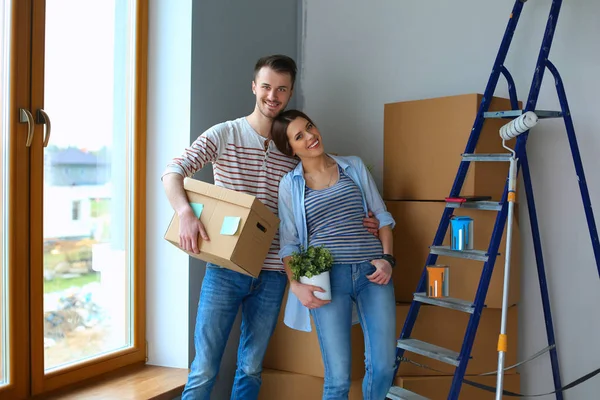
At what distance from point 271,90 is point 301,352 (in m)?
1.13

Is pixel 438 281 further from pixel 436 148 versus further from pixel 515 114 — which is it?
pixel 515 114

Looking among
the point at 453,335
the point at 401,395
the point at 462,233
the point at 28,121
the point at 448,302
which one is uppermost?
the point at 28,121

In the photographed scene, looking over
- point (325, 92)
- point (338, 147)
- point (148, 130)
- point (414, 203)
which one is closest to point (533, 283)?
point (414, 203)

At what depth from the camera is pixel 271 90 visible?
217 centimetres

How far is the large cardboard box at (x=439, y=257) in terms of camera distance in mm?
2252

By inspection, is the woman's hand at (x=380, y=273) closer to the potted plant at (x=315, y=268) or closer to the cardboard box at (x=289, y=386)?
the potted plant at (x=315, y=268)

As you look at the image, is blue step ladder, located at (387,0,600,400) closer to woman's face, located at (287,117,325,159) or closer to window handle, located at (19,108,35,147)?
woman's face, located at (287,117,325,159)

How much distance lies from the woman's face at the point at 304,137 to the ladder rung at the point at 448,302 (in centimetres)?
67

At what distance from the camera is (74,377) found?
2.27 meters

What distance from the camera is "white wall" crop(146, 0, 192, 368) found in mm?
2496

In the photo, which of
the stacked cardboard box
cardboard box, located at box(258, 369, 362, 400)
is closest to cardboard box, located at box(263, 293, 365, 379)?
cardboard box, located at box(258, 369, 362, 400)

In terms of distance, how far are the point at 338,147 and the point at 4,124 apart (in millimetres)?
1654

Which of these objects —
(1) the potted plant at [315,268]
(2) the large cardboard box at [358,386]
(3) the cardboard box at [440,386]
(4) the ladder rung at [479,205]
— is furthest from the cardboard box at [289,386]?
(4) the ladder rung at [479,205]

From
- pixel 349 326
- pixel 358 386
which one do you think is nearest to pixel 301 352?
pixel 358 386
